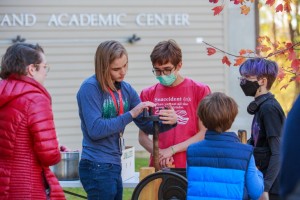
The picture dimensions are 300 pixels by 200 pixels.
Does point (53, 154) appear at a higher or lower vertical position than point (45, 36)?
lower

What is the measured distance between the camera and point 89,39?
1295cm

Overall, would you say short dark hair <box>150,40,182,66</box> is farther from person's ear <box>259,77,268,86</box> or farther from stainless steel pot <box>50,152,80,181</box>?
stainless steel pot <box>50,152,80,181</box>

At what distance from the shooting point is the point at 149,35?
13.1 m

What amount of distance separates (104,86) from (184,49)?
8.76m

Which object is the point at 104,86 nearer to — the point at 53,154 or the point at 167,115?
the point at 167,115

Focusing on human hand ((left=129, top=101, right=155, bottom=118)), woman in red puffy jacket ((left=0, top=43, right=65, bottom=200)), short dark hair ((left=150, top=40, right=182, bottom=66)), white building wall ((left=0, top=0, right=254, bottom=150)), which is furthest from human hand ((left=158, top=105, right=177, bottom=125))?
white building wall ((left=0, top=0, right=254, bottom=150))

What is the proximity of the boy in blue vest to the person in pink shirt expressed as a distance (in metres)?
1.00

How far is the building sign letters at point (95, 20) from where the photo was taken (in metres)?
12.8

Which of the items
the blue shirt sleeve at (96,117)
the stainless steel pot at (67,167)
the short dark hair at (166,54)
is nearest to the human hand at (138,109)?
the blue shirt sleeve at (96,117)

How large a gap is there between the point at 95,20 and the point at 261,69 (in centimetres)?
833

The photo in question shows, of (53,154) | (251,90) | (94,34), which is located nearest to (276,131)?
(251,90)

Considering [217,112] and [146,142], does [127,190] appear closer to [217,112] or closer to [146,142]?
[146,142]

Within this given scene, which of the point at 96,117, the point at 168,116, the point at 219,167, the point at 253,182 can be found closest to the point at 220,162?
the point at 219,167

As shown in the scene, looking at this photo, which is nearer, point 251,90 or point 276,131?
point 276,131
